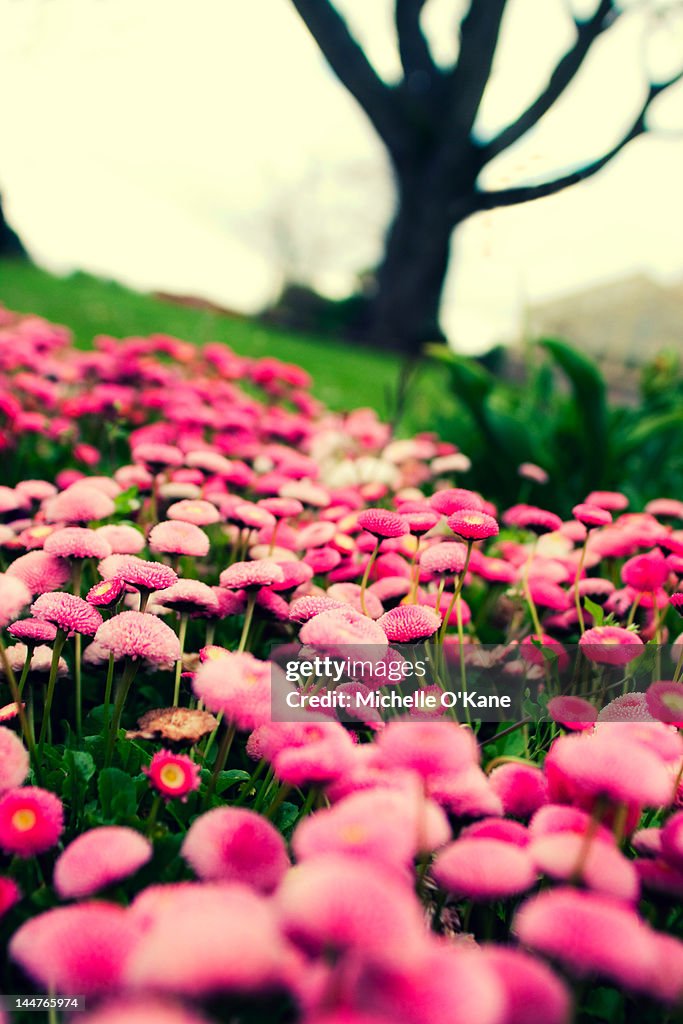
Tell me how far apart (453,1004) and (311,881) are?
0.09 meters

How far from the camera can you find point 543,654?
1.20m

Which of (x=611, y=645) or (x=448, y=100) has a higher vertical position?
(x=448, y=100)

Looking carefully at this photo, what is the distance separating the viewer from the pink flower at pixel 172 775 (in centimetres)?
72

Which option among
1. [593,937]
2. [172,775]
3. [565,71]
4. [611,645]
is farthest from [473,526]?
[565,71]

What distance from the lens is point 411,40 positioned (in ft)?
13.9

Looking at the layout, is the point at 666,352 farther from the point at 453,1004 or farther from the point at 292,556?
the point at 453,1004

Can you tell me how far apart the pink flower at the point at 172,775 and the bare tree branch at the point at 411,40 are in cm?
448

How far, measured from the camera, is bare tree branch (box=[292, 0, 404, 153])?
341cm

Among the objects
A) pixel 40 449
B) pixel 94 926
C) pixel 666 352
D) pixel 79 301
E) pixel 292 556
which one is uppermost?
pixel 79 301

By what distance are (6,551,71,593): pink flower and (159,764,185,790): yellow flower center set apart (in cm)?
39

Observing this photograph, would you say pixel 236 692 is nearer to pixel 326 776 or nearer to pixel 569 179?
pixel 326 776

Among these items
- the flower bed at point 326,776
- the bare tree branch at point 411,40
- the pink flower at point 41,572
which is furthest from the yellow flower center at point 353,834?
the bare tree branch at point 411,40

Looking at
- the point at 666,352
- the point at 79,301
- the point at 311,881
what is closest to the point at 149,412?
the point at 666,352

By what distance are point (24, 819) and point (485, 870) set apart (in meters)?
0.40
